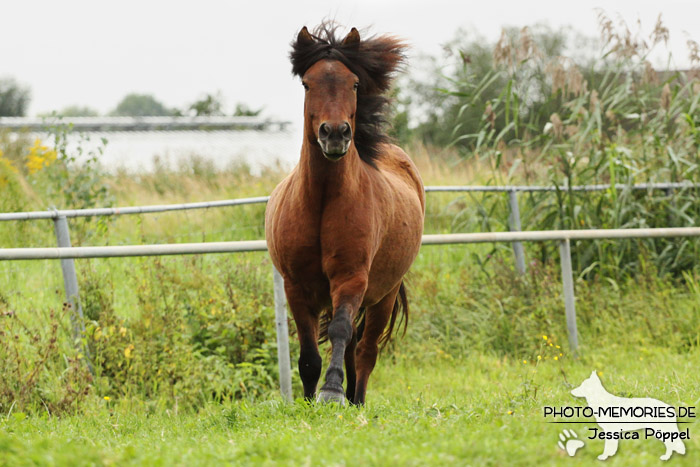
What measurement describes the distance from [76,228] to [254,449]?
5.56 metres

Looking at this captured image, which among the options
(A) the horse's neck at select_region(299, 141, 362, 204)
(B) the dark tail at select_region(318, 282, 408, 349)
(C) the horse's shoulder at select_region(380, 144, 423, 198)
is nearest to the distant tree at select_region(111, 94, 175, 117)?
(C) the horse's shoulder at select_region(380, 144, 423, 198)

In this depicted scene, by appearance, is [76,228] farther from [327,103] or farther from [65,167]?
[327,103]

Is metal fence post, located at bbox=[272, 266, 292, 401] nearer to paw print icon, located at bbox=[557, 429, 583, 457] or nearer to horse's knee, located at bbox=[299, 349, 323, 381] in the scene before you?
horse's knee, located at bbox=[299, 349, 323, 381]

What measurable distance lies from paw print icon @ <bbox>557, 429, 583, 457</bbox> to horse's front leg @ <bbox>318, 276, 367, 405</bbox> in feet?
5.06

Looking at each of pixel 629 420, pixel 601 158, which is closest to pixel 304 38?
pixel 629 420

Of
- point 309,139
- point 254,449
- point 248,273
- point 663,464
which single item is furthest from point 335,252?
point 248,273

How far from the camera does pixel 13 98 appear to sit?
1677 inches

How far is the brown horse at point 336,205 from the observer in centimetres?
468

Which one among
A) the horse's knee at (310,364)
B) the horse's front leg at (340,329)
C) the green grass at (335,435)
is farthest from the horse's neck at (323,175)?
the green grass at (335,435)

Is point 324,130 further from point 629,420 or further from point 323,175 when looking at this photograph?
point 629,420

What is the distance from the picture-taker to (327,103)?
454cm

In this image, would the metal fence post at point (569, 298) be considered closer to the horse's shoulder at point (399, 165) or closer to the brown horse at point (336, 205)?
the horse's shoulder at point (399, 165)

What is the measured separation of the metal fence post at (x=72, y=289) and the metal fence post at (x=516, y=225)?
15.1ft

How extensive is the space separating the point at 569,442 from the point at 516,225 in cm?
609
